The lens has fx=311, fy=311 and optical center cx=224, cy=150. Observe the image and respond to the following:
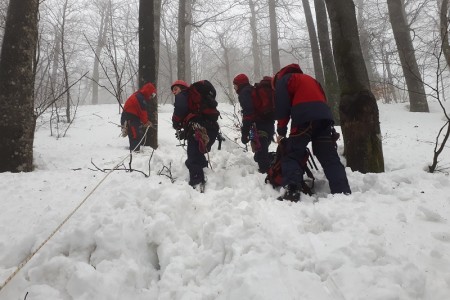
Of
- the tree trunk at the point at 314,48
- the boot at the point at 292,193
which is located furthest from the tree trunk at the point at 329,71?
the boot at the point at 292,193

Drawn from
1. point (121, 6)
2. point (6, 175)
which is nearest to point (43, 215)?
point (6, 175)

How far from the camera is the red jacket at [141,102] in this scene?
21.7 ft

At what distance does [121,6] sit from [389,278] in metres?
23.4

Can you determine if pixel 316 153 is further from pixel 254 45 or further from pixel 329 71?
pixel 254 45

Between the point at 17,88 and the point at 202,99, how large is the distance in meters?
2.75

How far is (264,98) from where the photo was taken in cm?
449

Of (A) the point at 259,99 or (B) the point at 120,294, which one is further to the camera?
(A) the point at 259,99

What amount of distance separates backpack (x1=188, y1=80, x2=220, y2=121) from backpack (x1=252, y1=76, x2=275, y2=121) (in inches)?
23.8

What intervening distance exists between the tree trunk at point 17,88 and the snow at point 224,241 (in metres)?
0.82

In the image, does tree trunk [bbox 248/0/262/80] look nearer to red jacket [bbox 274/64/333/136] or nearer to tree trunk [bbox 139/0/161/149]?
tree trunk [bbox 139/0/161/149]

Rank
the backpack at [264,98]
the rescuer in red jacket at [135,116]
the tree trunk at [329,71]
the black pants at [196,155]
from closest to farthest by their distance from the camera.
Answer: the black pants at [196,155], the backpack at [264,98], the rescuer in red jacket at [135,116], the tree trunk at [329,71]

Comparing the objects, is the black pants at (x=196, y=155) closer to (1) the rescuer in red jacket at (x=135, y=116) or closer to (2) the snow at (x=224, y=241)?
(2) the snow at (x=224, y=241)

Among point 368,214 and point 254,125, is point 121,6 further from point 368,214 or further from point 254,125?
point 368,214

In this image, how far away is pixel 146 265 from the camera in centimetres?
233
